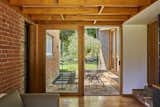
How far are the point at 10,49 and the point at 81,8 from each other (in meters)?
1.78

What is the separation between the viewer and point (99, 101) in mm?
7230

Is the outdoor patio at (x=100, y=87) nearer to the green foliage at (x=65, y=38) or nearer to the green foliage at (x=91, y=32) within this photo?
the green foliage at (x=65, y=38)

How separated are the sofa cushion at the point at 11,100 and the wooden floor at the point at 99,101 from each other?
2851mm

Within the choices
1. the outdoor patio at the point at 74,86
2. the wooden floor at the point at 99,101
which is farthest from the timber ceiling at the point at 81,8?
the wooden floor at the point at 99,101

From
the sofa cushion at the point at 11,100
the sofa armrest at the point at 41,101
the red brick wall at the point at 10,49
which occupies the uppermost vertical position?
the red brick wall at the point at 10,49

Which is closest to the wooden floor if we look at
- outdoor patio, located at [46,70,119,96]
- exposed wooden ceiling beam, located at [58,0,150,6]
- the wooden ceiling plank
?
outdoor patio, located at [46,70,119,96]

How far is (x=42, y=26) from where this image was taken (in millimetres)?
8203

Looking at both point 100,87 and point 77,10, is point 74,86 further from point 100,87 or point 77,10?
point 77,10

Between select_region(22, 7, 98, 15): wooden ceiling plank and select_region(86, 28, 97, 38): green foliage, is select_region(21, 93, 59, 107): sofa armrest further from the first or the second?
select_region(86, 28, 97, 38): green foliage

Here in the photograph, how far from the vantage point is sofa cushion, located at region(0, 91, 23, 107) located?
342cm

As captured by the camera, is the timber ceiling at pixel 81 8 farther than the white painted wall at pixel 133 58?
No

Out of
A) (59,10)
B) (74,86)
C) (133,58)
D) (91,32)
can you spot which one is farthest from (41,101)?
(91,32)

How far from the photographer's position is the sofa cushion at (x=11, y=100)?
3425 mm

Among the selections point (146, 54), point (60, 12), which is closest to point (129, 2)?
point (60, 12)
